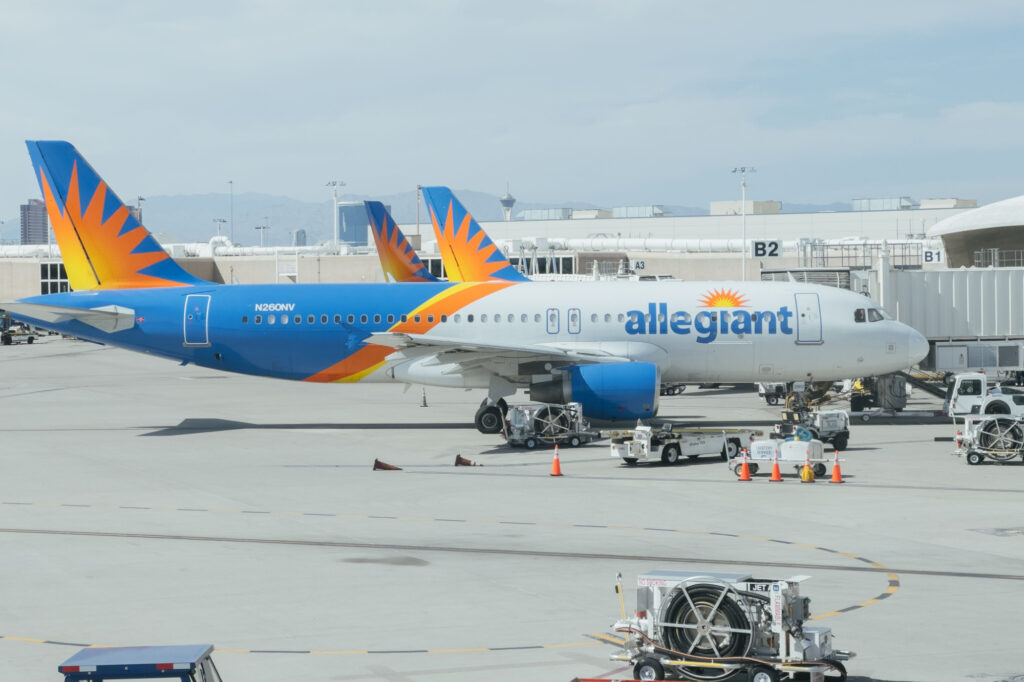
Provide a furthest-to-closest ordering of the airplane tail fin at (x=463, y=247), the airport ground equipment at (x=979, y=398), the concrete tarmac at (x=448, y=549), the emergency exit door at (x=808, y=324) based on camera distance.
→ the airplane tail fin at (x=463, y=247) < the emergency exit door at (x=808, y=324) < the airport ground equipment at (x=979, y=398) < the concrete tarmac at (x=448, y=549)

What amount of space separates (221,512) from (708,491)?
11.3 meters

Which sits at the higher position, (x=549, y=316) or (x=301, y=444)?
(x=549, y=316)

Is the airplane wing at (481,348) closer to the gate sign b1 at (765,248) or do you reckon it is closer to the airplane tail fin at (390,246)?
the airplane tail fin at (390,246)

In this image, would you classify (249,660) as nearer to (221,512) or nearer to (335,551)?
(335,551)

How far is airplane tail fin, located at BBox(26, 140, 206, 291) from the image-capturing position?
42969mm

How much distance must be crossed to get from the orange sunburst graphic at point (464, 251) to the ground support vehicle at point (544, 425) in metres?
27.9

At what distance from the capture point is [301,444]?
38.8 m

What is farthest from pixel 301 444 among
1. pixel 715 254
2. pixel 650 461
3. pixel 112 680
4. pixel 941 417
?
pixel 715 254

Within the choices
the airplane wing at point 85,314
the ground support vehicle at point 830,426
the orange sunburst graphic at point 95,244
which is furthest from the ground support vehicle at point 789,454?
the orange sunburst graphic at point 95,244

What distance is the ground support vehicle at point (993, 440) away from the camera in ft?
108

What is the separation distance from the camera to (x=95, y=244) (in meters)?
43.3

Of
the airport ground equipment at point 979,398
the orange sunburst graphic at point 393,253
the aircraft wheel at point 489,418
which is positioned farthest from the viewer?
the orange sunburst graphic at point 393,253

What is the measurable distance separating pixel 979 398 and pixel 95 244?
102 ft

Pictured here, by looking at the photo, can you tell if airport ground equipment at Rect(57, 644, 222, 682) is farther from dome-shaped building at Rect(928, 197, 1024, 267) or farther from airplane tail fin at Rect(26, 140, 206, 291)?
dome-shaped building at Rect(928, 197, 1024, 267)
